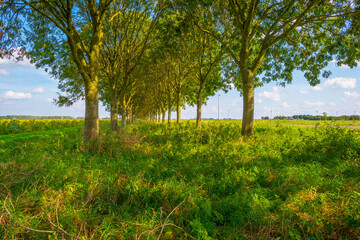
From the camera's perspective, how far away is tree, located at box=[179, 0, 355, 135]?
8859 mm

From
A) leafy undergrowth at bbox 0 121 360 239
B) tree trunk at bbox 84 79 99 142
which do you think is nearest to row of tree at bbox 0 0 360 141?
tree trunk at bbox 84 79 99 142

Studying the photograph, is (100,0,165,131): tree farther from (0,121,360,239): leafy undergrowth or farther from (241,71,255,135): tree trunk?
(0,121,360,239): leafy undergrowth

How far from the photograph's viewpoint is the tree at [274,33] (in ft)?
29.1

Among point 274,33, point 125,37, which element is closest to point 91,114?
point 125,37

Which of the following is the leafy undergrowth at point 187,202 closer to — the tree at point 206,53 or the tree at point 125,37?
the tree at point 125,37

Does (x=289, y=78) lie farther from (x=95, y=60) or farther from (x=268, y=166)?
(x=95, y=60)

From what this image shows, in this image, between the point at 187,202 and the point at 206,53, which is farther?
the point at 206,53

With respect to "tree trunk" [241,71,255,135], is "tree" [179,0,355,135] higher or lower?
higher

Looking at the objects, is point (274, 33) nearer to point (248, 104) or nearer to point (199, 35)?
point (248, 104)

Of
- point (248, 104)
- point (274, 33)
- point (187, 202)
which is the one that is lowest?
point (187, 202)

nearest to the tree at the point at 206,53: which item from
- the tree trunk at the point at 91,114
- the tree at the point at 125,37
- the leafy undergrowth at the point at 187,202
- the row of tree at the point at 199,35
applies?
the row of tree at the point at 199,35

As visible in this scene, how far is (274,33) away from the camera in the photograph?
30.7 feet

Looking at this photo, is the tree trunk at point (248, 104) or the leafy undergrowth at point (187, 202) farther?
the tree trunk at point (248, 104)

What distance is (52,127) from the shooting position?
76.2ft
